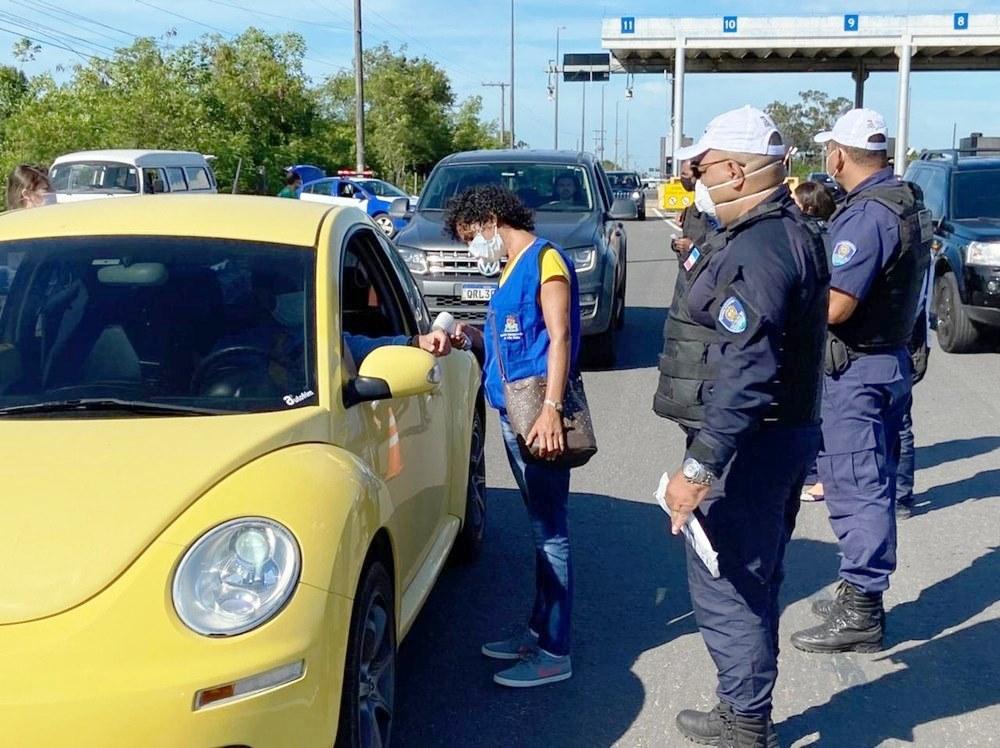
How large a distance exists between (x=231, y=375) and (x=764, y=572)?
5.61 ft

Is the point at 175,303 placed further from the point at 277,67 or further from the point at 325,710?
the point at 277,67

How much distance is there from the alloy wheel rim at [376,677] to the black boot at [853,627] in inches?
76.4

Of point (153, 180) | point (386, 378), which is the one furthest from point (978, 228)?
point (153, 180)

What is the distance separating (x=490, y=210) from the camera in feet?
13.9

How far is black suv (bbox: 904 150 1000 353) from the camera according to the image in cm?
1123

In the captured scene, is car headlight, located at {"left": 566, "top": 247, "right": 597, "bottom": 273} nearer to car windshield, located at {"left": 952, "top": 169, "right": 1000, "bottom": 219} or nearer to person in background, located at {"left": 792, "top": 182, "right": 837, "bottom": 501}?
person in background, located at {"left": 792, "top": 182, "right": 837, "bottom": 501}

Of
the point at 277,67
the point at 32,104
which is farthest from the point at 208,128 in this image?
the point at 277,67

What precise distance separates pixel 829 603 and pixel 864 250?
4.88 feet

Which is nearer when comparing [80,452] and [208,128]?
[80,452]

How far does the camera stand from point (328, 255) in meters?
3.83

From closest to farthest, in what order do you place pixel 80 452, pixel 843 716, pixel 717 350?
1. pixel 80 452
2. pixel 717 350
3. pixel 843 716

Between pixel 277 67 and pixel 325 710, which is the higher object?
pixel 277 67

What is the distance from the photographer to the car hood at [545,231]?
10.5 m

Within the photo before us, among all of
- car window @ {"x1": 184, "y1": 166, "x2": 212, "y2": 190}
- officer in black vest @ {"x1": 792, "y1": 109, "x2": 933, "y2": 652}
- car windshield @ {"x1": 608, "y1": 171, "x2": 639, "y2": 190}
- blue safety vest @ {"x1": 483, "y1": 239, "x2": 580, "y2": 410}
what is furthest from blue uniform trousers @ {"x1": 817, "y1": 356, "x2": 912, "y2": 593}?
car windshield @ {"x1": 608, "y1": 171, "x2": 639, "y2": 190}
